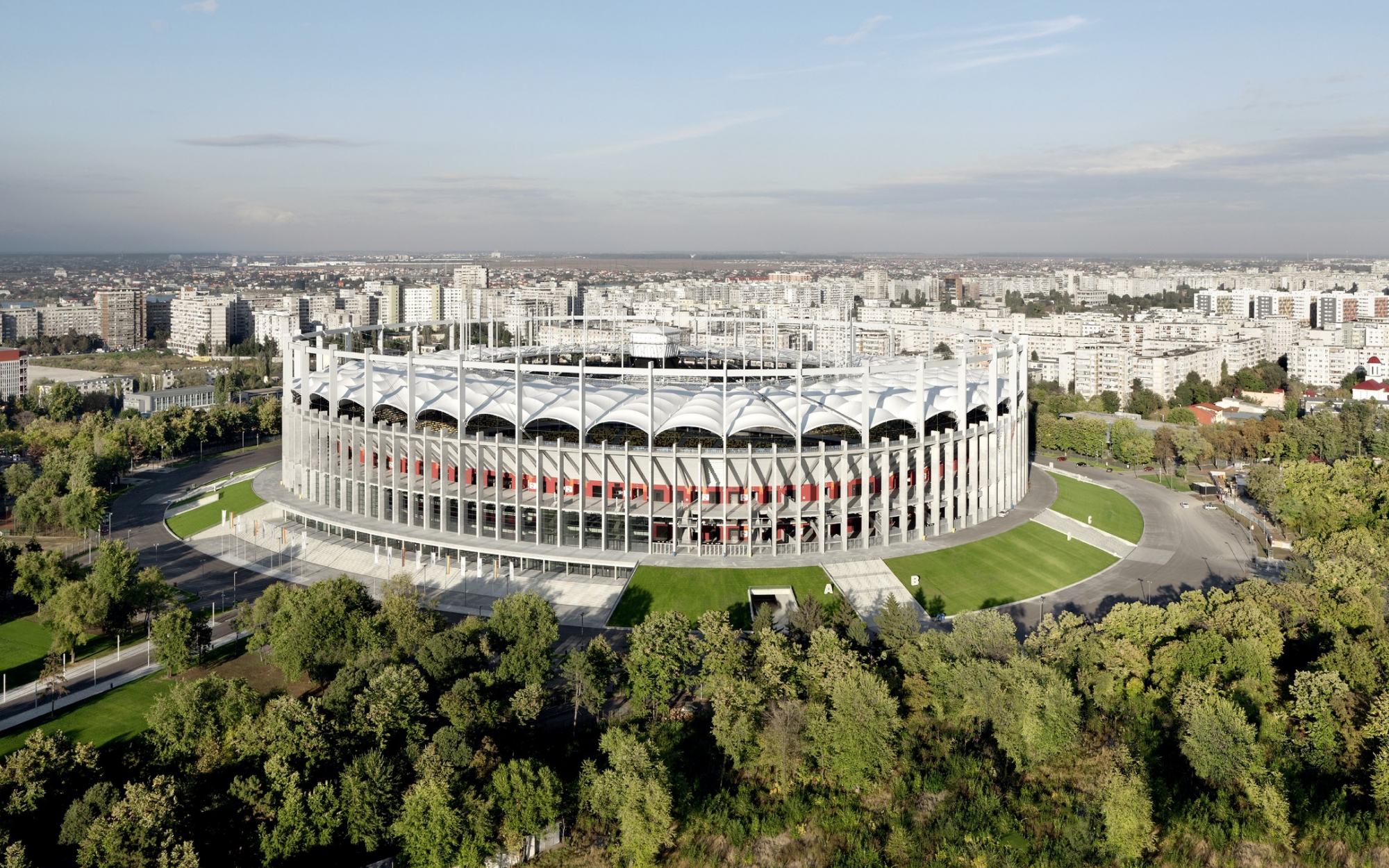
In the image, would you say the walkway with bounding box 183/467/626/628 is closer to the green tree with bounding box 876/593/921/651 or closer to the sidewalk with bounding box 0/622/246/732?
the sidewalk with bounding box 0/622/246/732

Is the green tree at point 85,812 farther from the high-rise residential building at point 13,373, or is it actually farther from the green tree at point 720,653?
the high-rise residential building at point 13,373

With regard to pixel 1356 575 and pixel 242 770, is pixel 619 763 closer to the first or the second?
pixel 242 770

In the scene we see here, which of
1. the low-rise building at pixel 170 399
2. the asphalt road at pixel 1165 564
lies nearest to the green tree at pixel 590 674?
the asphalt road at pixel 1165 564

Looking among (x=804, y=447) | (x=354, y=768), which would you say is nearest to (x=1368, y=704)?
(x=804, y=447)

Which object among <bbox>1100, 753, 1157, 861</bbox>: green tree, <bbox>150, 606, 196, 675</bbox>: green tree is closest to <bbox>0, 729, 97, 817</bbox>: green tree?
<bbox>150, 606, 196, 675</bbox>: green tree

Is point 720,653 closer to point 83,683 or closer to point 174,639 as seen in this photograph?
point 174,639
